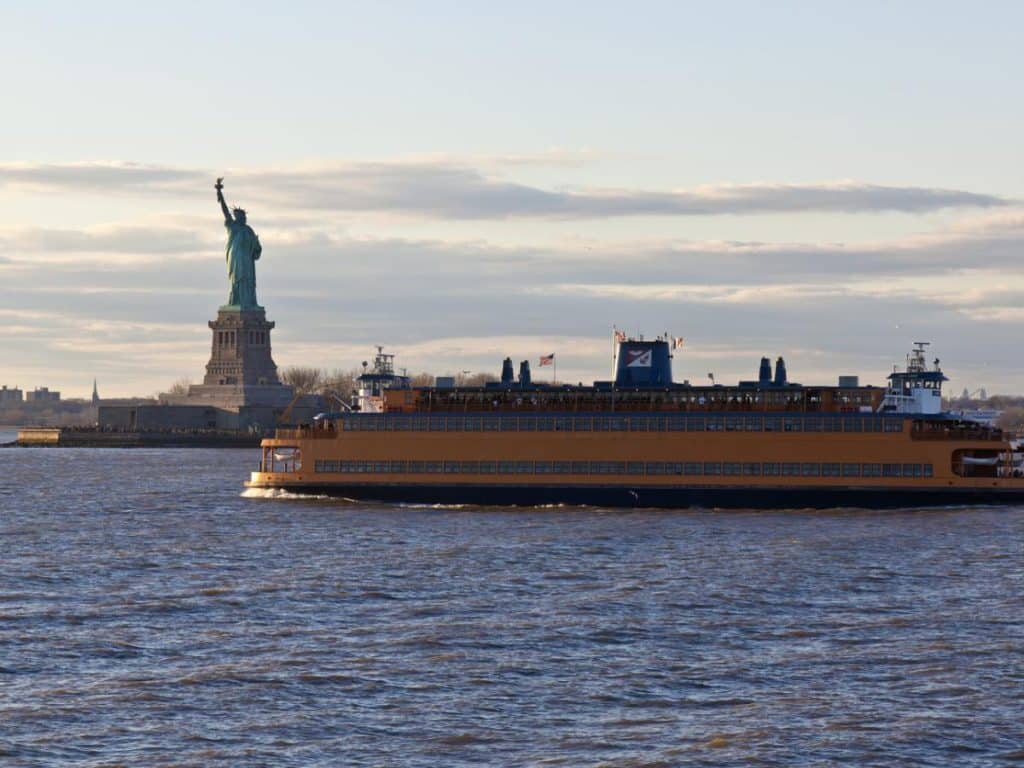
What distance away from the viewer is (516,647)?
37.0 metres

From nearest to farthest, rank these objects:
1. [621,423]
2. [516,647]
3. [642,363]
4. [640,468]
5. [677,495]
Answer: [516,647], [677,495], [640,468], [621,423], [642,363]

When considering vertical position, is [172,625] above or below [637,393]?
below

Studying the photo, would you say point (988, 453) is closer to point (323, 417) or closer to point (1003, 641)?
point (323, 417)

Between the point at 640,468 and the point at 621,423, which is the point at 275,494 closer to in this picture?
the point at 621,423

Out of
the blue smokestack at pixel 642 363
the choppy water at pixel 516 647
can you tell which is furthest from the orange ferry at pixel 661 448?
the choppy water at pixel 516 647

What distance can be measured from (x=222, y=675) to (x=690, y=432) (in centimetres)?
4791

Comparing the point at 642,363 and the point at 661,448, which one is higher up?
the point at 642,363

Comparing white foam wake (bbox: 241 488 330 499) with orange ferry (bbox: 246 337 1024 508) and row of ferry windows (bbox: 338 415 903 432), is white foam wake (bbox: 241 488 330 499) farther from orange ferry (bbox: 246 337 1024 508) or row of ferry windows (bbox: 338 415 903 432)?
row of ferry windows (bbox: 338 415 903 432)

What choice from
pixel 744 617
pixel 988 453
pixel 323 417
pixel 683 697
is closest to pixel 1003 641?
pixel 744 617

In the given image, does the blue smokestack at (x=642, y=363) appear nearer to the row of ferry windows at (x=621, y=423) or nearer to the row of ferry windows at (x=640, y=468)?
the row of ferry windows at (x=621, y=423)

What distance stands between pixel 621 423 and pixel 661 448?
226 centimetres

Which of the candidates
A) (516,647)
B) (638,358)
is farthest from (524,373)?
(516,647)

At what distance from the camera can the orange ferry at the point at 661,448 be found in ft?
251

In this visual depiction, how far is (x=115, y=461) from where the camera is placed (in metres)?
160
